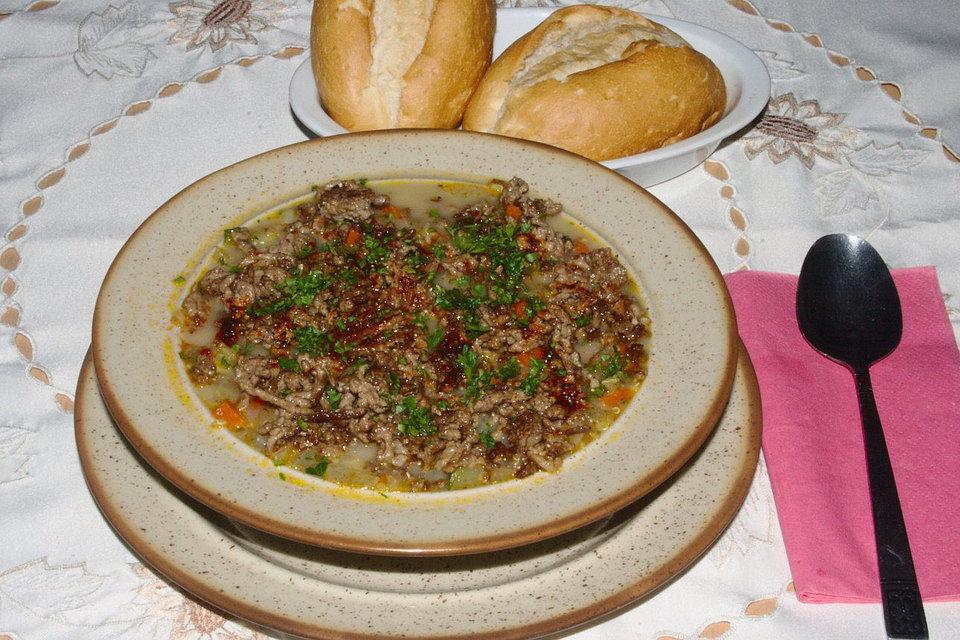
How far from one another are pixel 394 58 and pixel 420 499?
216cm

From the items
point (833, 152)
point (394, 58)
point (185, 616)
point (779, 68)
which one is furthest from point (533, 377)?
point (779, 68)

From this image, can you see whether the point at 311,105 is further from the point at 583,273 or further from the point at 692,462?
the point at 692,462

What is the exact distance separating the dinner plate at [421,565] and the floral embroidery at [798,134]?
6.11 feet

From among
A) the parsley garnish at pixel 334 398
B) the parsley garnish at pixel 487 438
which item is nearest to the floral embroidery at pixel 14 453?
the parsley garnish at pixel 334 398

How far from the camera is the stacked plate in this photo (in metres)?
2.08

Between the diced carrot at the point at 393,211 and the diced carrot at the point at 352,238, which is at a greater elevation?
the diced carrot at the point at 393,211

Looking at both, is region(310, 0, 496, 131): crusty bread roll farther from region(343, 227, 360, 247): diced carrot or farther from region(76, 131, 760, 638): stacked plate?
region(76, 131, 760, 638): stacked plate

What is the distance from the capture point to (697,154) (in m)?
3.59

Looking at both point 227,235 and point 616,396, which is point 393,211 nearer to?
point 227,235

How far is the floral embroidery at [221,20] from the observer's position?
4.35 m

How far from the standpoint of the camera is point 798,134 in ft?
13.1

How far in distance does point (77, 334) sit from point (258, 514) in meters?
1.49

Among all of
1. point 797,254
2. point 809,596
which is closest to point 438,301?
point 809,596

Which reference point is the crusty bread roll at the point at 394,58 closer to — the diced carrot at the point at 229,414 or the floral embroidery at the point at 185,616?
the diced carrot at the point at 229,414
